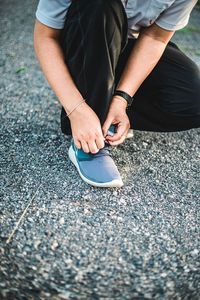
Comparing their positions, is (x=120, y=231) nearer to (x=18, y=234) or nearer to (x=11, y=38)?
(x=18, y=234)

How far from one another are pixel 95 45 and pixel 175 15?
0.34m

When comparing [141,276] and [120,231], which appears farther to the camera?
[120,231]

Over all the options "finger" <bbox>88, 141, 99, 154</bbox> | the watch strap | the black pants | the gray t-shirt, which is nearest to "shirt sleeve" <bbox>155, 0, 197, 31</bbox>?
the gray t-shirt

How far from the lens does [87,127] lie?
5.12 feet

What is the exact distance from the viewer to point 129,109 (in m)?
1.88

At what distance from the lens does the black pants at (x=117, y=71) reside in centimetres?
150

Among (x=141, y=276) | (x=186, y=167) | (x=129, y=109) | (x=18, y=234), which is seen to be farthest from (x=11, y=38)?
(x=141, y=276)

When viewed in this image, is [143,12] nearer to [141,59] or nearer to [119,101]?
[141,59]

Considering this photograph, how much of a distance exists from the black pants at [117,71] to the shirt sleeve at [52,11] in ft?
0.07

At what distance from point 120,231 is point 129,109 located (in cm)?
58

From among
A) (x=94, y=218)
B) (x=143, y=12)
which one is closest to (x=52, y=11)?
(x=143, y=12)

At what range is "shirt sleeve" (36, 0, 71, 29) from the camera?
59.5 inches

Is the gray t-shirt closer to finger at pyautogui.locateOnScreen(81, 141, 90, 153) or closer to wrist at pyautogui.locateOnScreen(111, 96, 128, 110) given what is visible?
wrist at pyautogui.locateOnScreen(111, 96, 128, 110)

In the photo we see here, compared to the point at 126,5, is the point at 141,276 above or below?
below
